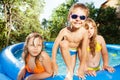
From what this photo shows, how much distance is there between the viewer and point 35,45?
123 inches

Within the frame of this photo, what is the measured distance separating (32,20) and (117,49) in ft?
23.1

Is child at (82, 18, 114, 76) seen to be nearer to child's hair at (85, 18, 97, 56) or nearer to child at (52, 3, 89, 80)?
child's hair at (85, 18, 97, 56)

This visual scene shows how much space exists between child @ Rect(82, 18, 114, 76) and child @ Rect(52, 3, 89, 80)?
0.41 m

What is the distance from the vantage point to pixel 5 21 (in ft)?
49.0

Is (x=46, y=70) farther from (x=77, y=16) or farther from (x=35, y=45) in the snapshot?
(x=77, y=16)

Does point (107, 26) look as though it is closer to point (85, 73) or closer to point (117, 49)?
point (117, 49)

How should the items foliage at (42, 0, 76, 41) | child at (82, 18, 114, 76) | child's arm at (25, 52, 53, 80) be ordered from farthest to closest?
foliage at (42, 0, 76, 41), child at (82, 18, 114, 76), child's arm at (25, 52, 53, 80)

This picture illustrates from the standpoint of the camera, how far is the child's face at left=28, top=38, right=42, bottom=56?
10.2ft

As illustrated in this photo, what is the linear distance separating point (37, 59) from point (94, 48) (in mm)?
1262

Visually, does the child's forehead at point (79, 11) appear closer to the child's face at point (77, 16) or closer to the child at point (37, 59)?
the child's face at point (77, 16)

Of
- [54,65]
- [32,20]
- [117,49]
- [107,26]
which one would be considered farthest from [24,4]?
[54,65]

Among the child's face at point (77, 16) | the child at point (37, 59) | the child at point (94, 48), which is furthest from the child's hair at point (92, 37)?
the child at point (37, 59)

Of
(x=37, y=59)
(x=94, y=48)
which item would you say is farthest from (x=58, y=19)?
(x=37, y=59)

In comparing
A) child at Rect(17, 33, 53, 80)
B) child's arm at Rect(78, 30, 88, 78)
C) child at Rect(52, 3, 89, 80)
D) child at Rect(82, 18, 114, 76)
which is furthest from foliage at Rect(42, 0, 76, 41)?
child at Rect(17, 33, 53, 80)
